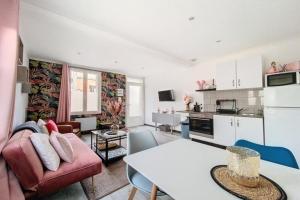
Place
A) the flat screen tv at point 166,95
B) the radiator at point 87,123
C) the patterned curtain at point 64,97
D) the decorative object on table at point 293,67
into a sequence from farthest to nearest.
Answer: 1. the flat screen tv at point 166,95
2. the radiator at point 87,123
3. the patterned curtain at point 64,97
4. the decorative object on table at point 293,67

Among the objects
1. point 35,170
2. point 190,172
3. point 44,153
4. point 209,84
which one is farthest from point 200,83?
point 35,170

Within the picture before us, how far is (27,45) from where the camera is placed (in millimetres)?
3213

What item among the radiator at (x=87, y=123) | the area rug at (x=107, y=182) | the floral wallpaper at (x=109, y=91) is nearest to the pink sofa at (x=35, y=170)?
the area rug at (x=107, y=182)

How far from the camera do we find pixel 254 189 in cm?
78

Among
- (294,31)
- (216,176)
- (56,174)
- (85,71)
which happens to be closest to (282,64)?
(294,31)

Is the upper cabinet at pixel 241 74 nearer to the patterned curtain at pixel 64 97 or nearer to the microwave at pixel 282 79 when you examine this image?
the microwave at pixel 282 79

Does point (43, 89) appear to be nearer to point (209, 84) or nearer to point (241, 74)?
point (209, 84)

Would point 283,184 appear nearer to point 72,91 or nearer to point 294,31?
point 294,31

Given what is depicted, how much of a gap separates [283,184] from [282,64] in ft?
10.8

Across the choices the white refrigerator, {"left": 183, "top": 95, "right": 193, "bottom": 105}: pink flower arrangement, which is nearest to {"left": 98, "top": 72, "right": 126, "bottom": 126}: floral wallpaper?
{"left": 183, "top": 95, "right": 193, "bottom": 105}: pink flower arrangement

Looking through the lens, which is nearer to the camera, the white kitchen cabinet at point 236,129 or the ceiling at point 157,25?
the ceiling at point 157,25

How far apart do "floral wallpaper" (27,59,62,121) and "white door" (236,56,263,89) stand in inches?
203

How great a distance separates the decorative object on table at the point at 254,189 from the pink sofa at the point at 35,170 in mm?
1511

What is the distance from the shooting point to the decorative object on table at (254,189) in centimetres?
72
